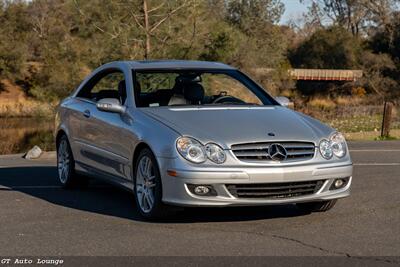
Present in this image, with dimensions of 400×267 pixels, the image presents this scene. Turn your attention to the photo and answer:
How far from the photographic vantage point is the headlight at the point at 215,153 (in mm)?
7270

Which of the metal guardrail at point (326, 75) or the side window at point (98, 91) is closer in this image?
the side window at point (98, 91)

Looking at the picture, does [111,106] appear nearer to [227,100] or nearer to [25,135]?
[227,100]

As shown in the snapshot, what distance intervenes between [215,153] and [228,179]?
0.27m

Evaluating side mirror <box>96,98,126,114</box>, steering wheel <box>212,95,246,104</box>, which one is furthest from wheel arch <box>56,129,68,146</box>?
steering wheel <box>212,95,246,104</box>

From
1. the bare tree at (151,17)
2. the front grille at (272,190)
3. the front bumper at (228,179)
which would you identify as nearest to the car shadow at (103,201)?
the front bumper at (228,179)

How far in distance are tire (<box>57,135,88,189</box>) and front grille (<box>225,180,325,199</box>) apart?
3.33m

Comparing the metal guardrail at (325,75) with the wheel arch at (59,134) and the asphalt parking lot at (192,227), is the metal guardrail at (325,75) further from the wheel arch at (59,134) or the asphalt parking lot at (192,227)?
the asphalt parking lot at (192,227)

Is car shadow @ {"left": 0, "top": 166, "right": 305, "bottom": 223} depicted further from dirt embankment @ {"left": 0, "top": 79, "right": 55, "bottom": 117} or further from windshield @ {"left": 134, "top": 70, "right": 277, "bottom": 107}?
dirt embankment @ {"left": 0, "top": 79, "right": 55, "bottom": 117}

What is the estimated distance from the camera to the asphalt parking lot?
6598mm

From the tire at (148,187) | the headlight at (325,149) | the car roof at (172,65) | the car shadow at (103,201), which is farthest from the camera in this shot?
the car roof at (172,65)

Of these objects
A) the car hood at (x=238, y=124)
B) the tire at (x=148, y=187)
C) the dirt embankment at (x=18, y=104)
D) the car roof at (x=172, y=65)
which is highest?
the car roof at (x=172, y=65)

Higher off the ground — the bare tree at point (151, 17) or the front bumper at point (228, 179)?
the bare tree at point (151, 17)

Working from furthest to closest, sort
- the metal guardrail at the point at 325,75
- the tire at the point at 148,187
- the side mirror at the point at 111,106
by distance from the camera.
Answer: the metal guardrail at the point at 325,75 → the side mirror at the point at 111,106 → the tire at the point at 148,187

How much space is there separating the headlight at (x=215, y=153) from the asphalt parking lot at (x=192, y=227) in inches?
25.9
